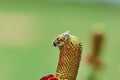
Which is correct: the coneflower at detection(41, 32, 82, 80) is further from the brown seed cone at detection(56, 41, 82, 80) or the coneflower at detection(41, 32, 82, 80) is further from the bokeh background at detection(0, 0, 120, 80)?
the bokeh background at detection(0, 0, 120, 80)

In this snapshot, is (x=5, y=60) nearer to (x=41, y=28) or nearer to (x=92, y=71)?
(x=41, y=28)

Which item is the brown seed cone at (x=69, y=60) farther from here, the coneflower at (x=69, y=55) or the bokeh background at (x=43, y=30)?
the bokeh background at (x=43, y=30)

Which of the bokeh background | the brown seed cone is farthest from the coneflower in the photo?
the bokeh background

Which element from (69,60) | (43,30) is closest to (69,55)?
(69,60)

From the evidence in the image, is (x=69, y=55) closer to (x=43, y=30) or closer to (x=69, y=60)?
(x=69, y=60)

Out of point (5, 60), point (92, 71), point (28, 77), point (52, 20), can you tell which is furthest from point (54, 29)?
point (92, 71)

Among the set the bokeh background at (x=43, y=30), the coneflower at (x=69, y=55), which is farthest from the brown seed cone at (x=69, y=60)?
the bokeh background at (x=43, y=30)
